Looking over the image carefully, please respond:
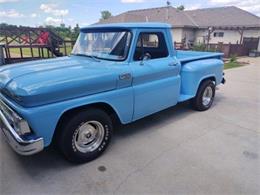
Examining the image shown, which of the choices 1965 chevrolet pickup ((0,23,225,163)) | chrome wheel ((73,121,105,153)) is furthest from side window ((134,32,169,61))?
chrome wheel ((73,121,105,153))

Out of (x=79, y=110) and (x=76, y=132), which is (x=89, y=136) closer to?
(x=76, y=132)

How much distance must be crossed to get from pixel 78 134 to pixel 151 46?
211 cm

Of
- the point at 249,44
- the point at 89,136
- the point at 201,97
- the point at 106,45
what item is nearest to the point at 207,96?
the point at 201,97

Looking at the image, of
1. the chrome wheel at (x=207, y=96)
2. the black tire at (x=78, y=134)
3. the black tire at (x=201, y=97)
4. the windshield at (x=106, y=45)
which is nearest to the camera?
the black tire at (x=78, y=134)

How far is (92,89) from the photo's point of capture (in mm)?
3045

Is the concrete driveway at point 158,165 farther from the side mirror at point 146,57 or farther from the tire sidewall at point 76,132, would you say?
the side mirror at point 146,57

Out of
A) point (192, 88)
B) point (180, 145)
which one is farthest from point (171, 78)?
→ point (180, 145)

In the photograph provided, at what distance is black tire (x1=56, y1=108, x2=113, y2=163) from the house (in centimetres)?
2192

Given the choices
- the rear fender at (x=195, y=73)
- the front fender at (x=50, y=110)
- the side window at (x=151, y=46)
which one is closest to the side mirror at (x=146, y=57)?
the side window at (x=151, y=46)

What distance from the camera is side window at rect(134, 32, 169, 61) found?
12.3 ft

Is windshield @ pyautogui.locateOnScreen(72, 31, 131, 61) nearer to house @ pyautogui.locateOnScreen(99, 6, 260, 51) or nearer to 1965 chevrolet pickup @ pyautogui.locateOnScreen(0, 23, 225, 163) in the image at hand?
1965 chevrolet pickup @ pyautogui.locateOnScreen(0, 23, 225, 163)

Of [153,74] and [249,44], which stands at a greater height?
[249,44]

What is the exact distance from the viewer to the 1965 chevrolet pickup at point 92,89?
264 centimetres

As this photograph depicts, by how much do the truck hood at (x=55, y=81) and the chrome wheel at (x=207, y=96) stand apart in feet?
9.89
